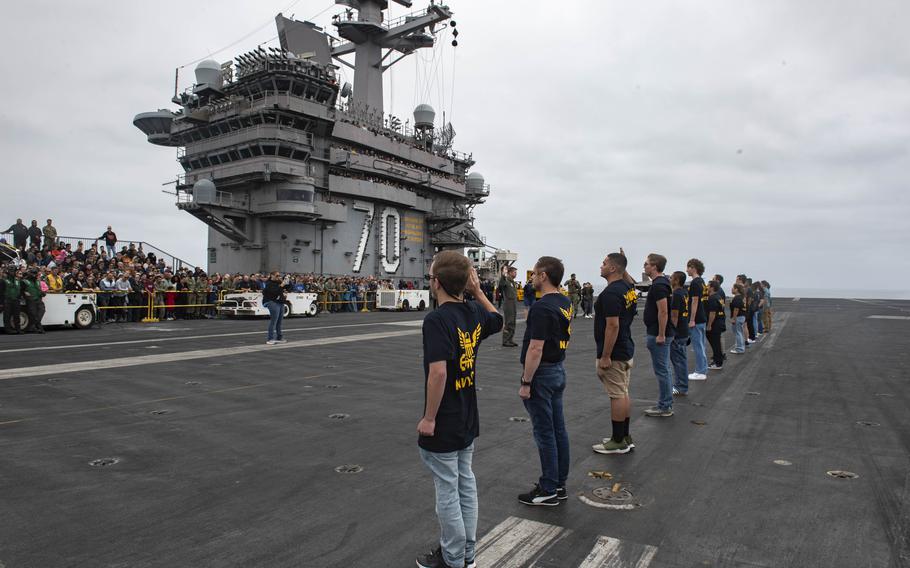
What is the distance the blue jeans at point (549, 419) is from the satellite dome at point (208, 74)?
38.1 metres

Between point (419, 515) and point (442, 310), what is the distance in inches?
67.9

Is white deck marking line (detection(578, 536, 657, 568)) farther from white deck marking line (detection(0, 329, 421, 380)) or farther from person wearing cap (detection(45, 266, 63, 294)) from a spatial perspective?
person wearing cap (detection(45, 266, 63, 294))

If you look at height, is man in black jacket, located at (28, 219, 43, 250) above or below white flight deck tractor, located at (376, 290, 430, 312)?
above

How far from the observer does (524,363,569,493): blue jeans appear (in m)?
4.02

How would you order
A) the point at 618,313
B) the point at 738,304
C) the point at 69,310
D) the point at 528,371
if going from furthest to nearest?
the point at 69,310 → the point at 738,304 → the point at 618,313 → the point at 528,371

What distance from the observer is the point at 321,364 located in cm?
1052

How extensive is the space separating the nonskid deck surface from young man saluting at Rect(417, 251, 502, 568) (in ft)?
1.18

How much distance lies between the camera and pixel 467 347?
3.06m

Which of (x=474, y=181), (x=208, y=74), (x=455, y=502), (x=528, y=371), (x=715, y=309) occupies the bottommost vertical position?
(x=455, y=502)

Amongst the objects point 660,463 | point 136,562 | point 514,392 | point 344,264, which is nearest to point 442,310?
point 136,562

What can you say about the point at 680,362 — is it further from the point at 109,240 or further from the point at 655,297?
the point at 109,240

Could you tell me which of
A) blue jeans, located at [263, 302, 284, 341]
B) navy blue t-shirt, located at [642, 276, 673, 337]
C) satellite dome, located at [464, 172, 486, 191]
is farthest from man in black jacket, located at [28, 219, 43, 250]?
satellite dome, located at [464, 172, 486, 191]

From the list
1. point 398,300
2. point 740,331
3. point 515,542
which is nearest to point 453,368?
point 515,542

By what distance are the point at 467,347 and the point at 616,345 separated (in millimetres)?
2881
